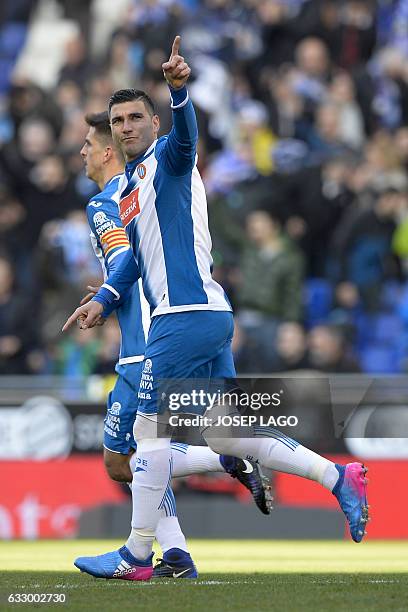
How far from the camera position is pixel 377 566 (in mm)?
8734

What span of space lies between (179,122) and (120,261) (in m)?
1.33

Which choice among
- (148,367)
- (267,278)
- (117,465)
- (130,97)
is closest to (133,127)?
(130,97)

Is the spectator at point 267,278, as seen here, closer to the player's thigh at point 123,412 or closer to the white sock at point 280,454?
the player's thigh at point 123,412

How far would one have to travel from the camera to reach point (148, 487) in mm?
7141

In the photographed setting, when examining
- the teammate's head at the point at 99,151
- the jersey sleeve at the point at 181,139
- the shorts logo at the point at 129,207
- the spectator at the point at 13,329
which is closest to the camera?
the jersey sleeve at the point at 181,139

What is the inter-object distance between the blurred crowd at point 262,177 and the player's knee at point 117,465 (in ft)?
19.0

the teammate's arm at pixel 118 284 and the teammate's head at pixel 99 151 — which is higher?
the teammate's head at pixel 99 151

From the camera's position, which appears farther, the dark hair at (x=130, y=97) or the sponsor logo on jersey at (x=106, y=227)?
the sponsor logo on jersey at (x=106, y=227)

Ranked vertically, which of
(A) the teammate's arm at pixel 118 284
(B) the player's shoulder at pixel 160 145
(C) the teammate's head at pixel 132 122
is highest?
(C) the teammate's head at pixel 132 122

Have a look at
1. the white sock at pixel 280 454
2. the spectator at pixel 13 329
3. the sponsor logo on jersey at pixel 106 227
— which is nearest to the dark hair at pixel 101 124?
the sponsor logo on jersey at pixel 106 227

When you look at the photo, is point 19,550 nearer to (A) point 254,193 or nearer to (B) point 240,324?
(B) point 240,324

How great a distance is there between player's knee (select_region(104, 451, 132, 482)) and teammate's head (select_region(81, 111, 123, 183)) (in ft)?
5.65

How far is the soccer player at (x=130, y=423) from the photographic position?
7.66 meters

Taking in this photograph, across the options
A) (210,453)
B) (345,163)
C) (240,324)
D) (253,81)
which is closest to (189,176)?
(210,453)
